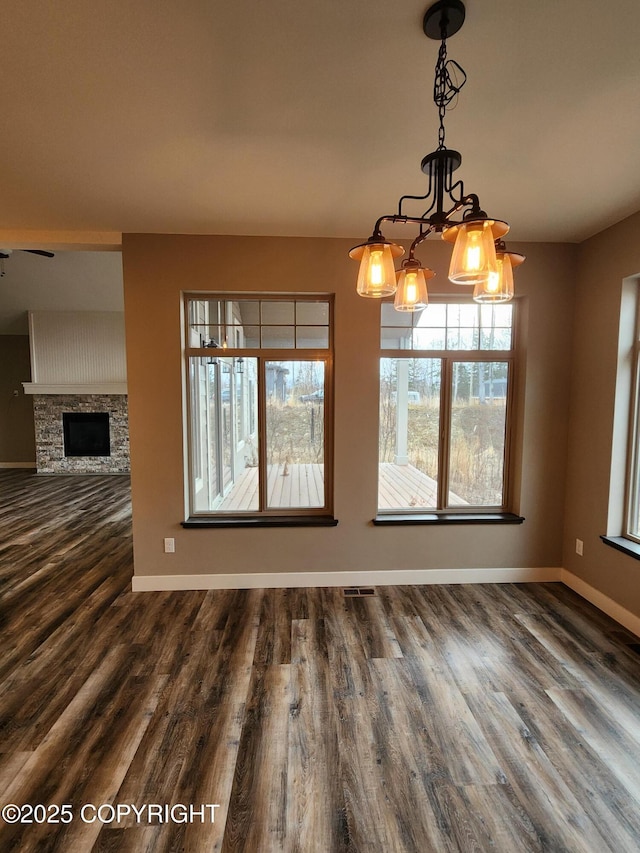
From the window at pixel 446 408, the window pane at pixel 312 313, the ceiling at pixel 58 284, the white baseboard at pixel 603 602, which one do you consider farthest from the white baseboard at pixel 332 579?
the ceiling at pixel 58 284

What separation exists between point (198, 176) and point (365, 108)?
1.04 meters

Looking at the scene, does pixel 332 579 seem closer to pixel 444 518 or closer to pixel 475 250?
pixel 444 518

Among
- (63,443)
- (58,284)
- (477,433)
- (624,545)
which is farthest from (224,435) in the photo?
(63,443)

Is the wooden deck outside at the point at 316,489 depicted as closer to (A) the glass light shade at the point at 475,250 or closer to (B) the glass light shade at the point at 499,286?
(B) the glass light shade at the point at 499,286

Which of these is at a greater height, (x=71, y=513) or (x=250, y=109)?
(x=250, y=109)

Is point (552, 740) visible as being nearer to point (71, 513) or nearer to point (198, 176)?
Answer: point (198, 176)

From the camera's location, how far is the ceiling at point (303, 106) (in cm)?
125

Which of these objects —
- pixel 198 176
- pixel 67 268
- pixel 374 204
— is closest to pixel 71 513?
pixel 67 268

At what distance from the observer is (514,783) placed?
1.58m

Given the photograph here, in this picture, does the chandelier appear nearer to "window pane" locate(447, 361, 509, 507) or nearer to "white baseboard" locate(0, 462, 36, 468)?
"window pane" locate(447, 361, 509, 507)

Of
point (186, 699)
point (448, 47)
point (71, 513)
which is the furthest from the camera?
point (71, 513)

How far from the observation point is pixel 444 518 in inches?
127

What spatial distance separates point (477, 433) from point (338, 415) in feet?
4.24

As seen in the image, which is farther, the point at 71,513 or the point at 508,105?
the point at 71,513
